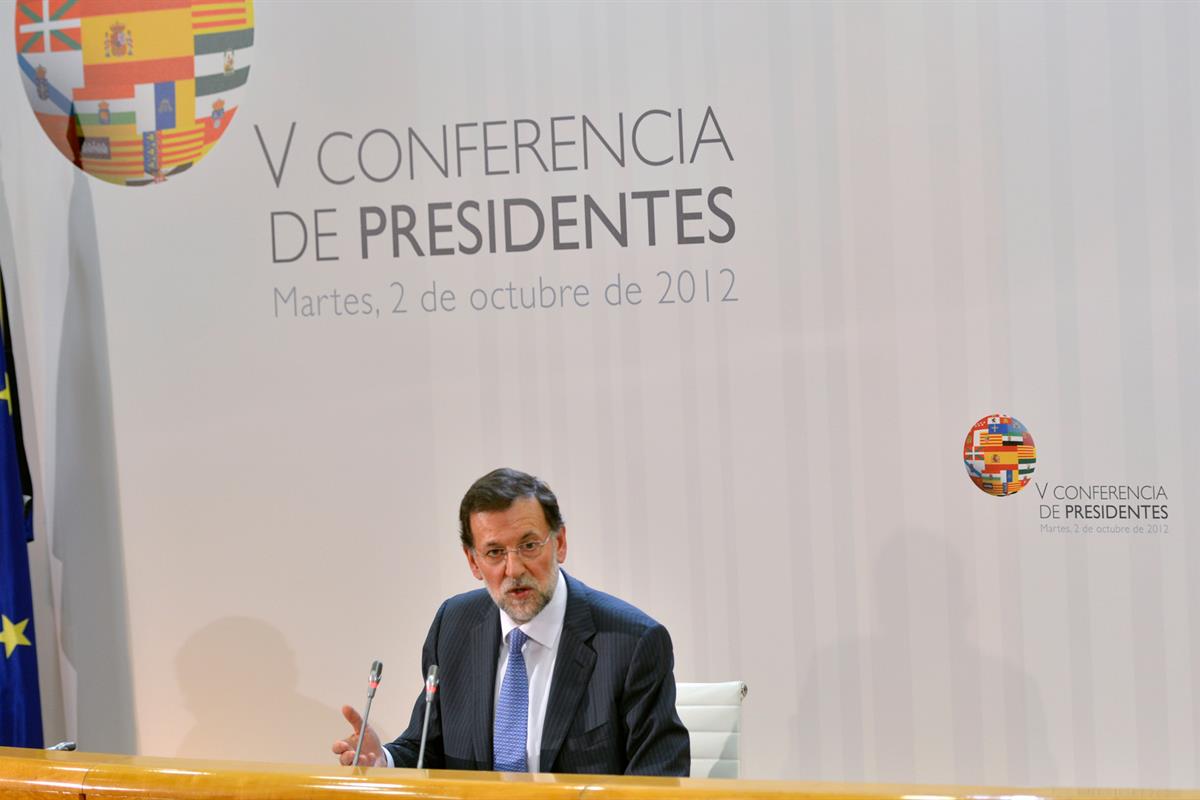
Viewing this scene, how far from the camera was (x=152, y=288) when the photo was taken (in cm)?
445

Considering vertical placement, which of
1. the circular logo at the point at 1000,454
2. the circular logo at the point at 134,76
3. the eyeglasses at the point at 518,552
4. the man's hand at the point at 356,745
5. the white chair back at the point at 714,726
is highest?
the circular logo at the point at 134,76

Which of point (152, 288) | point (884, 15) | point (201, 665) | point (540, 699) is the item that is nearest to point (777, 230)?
point (884, 15)

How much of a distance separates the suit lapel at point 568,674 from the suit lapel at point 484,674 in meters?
0.14

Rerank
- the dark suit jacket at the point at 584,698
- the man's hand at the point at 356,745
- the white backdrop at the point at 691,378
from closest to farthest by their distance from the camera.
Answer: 1. the man's hand at the point at 356,745
2. the dark suit jacket at the point at 584,698
3. the white backdrop at the point at 691,378

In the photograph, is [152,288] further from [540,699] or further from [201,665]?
[540,699]

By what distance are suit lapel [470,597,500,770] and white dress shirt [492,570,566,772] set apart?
15 mm

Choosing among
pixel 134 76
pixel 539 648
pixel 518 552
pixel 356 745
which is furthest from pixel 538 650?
pixel 134 76

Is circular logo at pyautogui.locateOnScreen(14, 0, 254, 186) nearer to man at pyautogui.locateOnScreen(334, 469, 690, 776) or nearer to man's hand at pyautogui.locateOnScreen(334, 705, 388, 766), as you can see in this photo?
man at pyautogui.locateOnScreen(334, 469, 690, 776)

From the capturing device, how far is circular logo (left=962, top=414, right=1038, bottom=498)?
383cm

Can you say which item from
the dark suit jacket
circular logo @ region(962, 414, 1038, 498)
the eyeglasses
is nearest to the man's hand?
the dark suit jacket

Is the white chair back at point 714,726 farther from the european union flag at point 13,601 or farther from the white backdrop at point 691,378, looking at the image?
the european union flag at point 13,601

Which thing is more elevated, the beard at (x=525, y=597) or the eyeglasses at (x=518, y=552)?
the eyeglasses at (x=518, y=552)

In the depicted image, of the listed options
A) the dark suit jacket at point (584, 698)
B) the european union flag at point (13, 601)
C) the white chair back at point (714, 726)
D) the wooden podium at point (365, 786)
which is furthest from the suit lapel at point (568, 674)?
the european union flag at point (13, 601)

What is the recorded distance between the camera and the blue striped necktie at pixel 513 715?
2.91 metres
